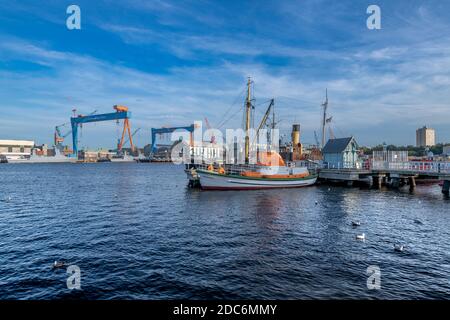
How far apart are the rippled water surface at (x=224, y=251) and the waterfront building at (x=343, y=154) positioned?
31453 millimetres

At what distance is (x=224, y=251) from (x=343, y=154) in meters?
53.8

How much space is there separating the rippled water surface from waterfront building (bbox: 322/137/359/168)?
31.5m

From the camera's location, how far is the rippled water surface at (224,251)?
1345 centimetres

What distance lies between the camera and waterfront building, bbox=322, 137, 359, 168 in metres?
64.1

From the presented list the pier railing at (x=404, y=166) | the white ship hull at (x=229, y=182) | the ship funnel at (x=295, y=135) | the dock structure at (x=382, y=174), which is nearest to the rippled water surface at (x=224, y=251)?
→ the white ship hull at (x=229, y=182)

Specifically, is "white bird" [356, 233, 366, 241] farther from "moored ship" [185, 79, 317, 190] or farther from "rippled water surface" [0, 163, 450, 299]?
"moored ship" [185, 79, 317, 190]

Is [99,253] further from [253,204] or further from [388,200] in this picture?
[388,200]

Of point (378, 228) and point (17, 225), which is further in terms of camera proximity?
point (17, 225)

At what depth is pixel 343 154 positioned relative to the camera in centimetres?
6425

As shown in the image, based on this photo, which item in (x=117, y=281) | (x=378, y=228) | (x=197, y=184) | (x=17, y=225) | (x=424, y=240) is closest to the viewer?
(x=117, y=281)

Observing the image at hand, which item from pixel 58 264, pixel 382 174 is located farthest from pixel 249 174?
pixel 58 264

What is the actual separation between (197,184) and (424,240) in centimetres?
3895
